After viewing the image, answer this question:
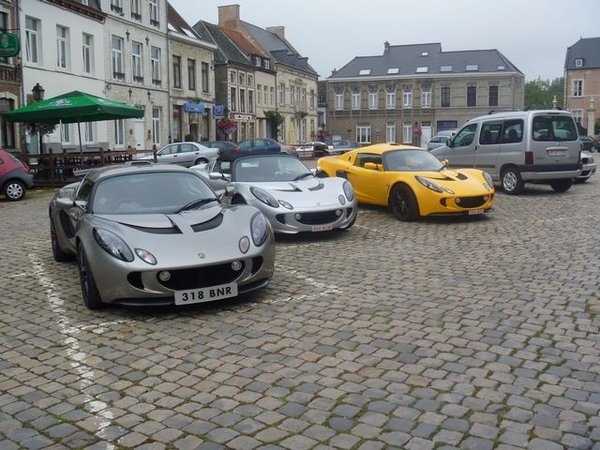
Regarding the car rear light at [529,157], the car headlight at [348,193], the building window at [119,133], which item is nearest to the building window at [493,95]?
the building window at [119,133]

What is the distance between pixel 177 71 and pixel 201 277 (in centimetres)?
3824

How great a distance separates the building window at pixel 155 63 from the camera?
39281mm

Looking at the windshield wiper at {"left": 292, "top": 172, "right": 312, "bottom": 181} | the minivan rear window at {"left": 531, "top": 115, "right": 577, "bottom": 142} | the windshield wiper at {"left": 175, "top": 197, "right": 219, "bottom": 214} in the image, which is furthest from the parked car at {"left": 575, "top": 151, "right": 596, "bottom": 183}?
the windshield wiper at {"left": 175, "top": 197, "right": 219, "bottom": 214}

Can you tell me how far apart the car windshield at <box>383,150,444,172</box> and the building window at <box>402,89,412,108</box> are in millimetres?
63168

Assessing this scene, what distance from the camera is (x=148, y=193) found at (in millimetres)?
7270

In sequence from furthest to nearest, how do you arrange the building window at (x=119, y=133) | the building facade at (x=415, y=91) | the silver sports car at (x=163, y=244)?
the building facade at (x=415, y=91) < the building window at (x=119, y=133) < the silver sports car at (x=163, y=244)

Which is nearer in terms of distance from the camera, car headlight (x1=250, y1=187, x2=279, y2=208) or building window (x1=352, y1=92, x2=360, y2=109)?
car headlight (x1=250, y1=187, x2=279, y2=208)

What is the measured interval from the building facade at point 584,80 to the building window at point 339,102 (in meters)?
26.7

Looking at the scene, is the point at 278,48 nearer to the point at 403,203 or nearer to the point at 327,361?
the point at 403,203

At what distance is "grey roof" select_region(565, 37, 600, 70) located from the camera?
80.1m

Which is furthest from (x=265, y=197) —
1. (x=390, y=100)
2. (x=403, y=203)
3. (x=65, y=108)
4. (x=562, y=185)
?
(x=390, y=100)

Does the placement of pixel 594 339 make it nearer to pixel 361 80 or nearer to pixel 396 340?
pixel 396 340

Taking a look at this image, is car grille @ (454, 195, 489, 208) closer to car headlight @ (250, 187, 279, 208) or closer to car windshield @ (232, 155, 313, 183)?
car windshield @ (232, 155, 313, 183)

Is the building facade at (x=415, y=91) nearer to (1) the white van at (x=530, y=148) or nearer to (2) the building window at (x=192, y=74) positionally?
(2) the building window at (x=192, y=74)
